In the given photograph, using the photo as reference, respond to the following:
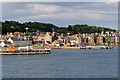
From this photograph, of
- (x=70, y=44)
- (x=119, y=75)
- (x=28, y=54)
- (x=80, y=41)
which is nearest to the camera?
(x=119, y=75)

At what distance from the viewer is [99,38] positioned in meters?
196

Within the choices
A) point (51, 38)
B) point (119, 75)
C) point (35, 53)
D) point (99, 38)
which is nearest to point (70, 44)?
point (51, 38)

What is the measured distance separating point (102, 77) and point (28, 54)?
4215 cm

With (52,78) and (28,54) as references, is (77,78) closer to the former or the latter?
(52,78)

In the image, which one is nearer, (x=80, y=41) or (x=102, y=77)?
(x=102, y=77)

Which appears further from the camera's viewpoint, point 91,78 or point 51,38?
point 51,38

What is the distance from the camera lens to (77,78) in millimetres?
31453

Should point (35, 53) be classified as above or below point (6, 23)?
below

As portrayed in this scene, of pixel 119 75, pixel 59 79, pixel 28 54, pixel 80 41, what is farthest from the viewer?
pixel 80 41

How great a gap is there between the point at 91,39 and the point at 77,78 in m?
161

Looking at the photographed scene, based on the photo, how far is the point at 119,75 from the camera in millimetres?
33469

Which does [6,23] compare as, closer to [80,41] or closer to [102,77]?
[80,41]

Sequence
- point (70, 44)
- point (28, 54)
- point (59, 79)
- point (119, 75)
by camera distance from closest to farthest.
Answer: point (59, 79), point (119, 75), point (28, 54), point (70, 44)

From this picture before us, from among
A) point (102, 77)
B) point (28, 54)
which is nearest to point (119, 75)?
point (102, 77)
